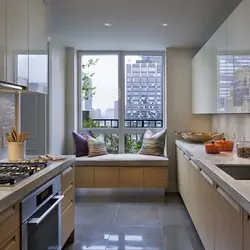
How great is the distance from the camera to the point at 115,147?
595 cm

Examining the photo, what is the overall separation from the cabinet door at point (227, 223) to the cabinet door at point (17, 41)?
1.63 meters

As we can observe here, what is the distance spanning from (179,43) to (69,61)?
1.88m

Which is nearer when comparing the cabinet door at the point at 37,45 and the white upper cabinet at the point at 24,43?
the white upper cabinet at the point at 24,43

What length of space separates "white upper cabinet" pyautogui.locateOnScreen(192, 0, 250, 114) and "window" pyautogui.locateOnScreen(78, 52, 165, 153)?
1.51 m

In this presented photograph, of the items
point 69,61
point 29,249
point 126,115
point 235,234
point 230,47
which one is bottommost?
point 29,249

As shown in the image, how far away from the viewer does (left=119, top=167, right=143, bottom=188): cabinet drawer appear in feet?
16.8

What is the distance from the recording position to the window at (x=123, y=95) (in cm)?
592

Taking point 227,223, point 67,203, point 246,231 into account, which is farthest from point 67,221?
point 246,231

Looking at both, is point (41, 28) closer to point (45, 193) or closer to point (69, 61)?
point (45, 193)

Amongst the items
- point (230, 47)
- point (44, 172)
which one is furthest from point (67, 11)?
point (44, 172)

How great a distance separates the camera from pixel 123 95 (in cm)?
593

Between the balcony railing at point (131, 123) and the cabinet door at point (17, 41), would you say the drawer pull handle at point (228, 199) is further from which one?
the balcony railing at point (131, 123)

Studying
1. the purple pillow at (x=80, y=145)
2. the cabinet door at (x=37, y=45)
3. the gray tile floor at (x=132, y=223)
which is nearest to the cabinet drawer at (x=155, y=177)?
the gray tile floor at (x=132, y=223)

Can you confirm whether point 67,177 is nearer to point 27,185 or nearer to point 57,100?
point 27,185
